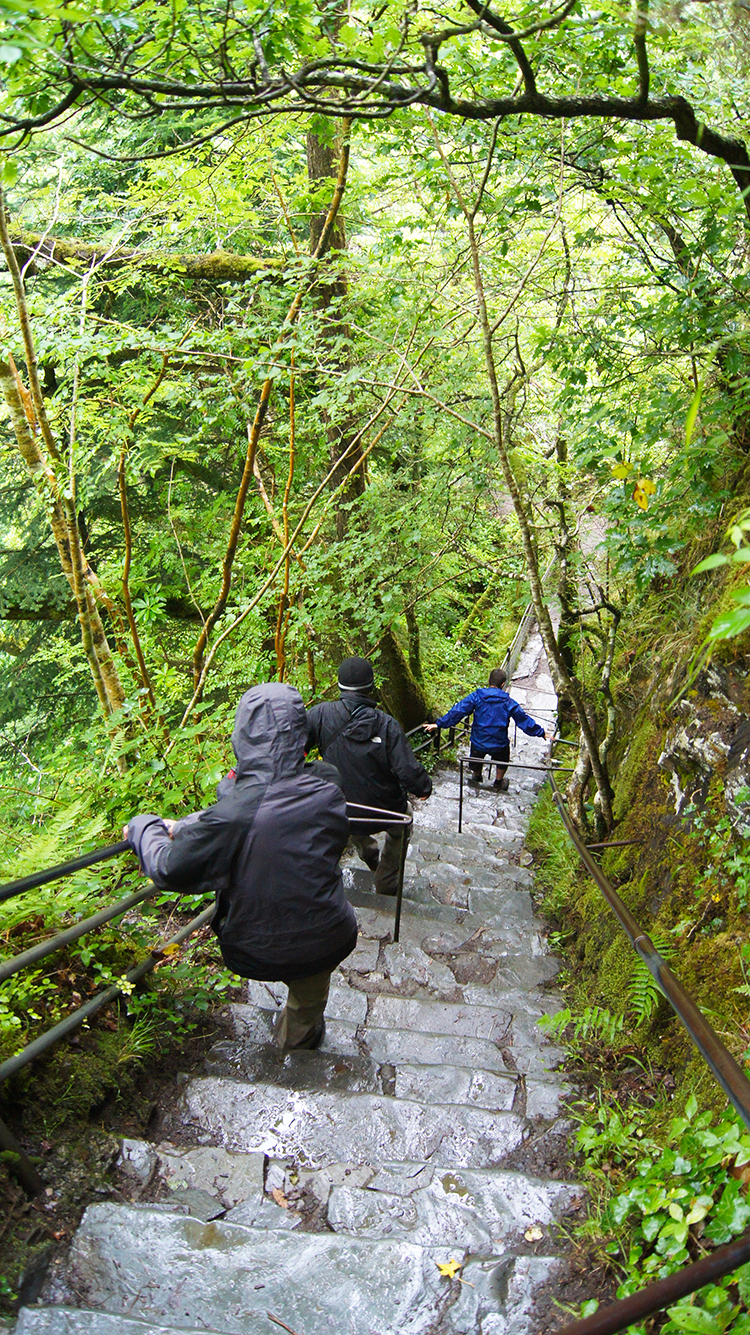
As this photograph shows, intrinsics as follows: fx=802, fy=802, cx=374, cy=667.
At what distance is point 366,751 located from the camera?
542 cm

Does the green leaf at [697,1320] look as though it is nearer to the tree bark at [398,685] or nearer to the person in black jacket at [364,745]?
the person in black jacket at [364,745]

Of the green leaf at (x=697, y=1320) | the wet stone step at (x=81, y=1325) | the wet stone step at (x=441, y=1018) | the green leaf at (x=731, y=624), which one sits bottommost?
the wet stone step at (x=441, y=1018)

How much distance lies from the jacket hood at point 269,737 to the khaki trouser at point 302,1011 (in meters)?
0.97

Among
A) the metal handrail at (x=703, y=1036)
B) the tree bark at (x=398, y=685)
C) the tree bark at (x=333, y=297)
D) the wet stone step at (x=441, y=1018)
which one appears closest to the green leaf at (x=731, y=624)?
the metal handrail at (x=703, y=1036)

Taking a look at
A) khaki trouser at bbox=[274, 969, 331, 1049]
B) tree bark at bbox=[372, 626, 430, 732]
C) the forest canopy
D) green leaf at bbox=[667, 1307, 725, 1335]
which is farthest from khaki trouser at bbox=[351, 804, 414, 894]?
green leaf at bbox=[667, 1307, 725, 1335]

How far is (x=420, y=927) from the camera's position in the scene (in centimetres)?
540

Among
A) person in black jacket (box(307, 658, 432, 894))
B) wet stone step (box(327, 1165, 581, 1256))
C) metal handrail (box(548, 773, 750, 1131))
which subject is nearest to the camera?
metal handrail (box(548, 773, 750, 1131))

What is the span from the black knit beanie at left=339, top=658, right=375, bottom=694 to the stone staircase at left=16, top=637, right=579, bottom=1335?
1.64 m

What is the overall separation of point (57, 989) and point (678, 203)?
16.6 feet

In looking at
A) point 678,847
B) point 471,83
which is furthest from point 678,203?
point 678,847

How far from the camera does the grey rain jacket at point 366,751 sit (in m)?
5.40

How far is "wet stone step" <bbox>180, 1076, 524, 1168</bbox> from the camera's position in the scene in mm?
2938

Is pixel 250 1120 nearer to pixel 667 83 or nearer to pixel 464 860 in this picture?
pixel 464 860

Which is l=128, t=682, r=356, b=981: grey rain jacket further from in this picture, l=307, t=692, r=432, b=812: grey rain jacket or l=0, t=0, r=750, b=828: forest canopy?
l=307, t=692, r=432, b=812: grey rain jacket
